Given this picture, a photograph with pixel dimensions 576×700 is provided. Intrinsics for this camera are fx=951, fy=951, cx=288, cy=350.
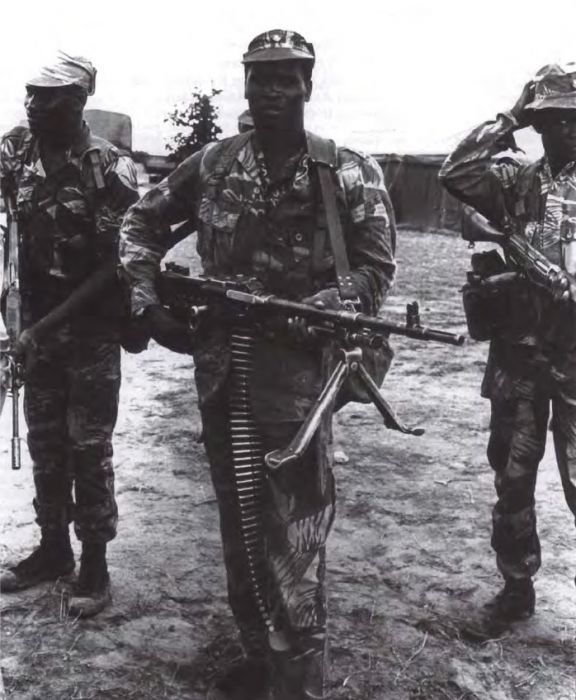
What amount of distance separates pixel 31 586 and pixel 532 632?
2.45m

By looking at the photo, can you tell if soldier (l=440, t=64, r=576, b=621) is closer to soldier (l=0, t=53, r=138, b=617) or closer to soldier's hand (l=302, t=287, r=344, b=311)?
soldier's hand (l=302, t=287, r=344, b=311)

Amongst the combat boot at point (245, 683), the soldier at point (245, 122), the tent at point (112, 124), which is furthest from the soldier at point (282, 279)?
the tent at point (112, 124)

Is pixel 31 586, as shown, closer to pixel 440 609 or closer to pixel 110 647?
pixel 110 647

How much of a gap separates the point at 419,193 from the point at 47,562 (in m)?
23.5

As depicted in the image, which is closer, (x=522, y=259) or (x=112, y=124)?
(x=522, y=259)

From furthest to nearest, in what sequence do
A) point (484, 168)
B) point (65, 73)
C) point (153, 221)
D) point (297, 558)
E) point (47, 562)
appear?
1. point (47, 562)
2. point (484, 168)
3. point (65, 73)
4. point (153, 221)
5. point (297, 558)

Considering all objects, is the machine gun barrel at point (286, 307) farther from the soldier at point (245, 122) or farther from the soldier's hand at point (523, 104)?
the soldier at point (245, 122)

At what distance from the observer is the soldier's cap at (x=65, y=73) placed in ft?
13.7

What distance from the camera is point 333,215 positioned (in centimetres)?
343

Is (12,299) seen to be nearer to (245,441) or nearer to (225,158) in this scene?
(225,158)

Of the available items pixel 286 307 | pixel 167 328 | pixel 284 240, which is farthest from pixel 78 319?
pixel 286 307

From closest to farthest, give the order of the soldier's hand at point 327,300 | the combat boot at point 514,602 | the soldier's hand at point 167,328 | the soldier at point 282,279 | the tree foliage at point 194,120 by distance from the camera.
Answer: the soldier's hand at point 327,300, the soldier at point 282,279, the soldier's hand at point 167,328, the combat boot at point 514,602, the tree foliage at point 194,120

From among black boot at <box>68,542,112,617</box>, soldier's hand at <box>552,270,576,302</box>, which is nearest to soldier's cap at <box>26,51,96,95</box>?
black boot at <box>68,542,112,617</box>

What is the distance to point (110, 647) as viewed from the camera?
4.21m
